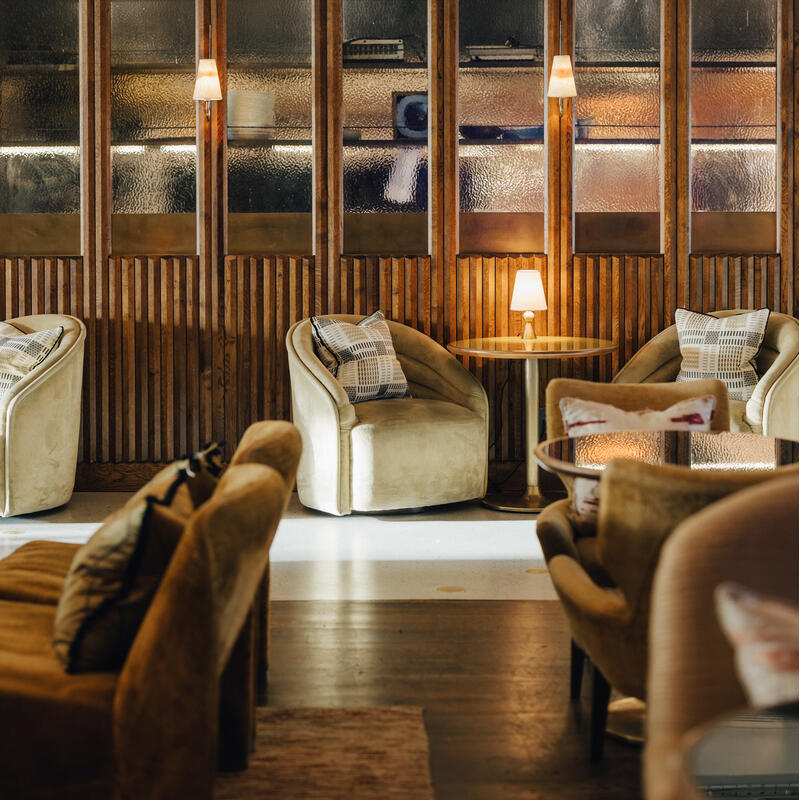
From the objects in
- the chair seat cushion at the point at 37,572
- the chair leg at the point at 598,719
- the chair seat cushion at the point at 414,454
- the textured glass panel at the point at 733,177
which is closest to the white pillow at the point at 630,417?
the chair leg at the point at 598,719

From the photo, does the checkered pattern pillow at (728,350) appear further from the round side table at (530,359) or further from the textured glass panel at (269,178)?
the textured glass panel at (269,178)

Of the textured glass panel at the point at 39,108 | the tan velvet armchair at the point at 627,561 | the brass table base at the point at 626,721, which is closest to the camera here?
the tan velvet armchair at the point at 627,561

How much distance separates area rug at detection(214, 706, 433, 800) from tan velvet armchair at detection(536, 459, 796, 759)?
1.63 ft

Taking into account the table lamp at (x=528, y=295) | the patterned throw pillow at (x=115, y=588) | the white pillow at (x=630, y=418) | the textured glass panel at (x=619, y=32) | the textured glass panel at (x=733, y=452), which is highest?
the textured glass panel at (x=619, y=32)

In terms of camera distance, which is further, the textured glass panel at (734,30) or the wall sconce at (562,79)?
the textured glass panel at (734,30)

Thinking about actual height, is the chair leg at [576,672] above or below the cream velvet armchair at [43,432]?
below

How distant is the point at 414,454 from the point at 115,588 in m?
3.51

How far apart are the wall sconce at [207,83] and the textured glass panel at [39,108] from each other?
2.68ft

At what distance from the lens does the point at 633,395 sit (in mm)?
3854

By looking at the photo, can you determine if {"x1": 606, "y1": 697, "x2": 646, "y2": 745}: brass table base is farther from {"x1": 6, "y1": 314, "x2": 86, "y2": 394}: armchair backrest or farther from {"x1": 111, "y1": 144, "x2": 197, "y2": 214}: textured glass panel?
{"x1": 111, "y1": 144, "x2": 197, "y2": 214}: textured glass panel

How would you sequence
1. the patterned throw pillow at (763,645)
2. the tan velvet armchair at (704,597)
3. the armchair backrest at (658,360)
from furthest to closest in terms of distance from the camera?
the armchair backrest at (658,360)
the tan velvet armchair at (704,597)
the patterned throw pillow at (763,645)

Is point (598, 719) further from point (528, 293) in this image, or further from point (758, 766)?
point (528, 293)

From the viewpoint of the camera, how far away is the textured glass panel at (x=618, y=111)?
21.0ft

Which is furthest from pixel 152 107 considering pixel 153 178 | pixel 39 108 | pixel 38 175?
pixel 38 175
